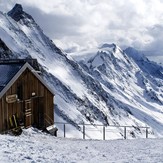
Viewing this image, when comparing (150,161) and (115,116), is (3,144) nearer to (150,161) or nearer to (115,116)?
(150,161)

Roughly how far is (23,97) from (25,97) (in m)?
0.37

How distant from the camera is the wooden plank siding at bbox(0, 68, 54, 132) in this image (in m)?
35.4

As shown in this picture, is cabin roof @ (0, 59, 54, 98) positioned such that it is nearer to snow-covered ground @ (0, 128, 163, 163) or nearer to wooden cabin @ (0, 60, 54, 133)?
wooden cabin @ (0, 60, 54, 133)

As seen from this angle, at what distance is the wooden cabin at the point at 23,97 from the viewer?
35.6 meters

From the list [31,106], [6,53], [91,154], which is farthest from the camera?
[6,53]

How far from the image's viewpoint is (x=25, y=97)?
38.4m

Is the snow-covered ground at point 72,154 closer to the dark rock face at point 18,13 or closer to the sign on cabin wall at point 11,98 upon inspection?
the sign on cabin wall at point 11,98

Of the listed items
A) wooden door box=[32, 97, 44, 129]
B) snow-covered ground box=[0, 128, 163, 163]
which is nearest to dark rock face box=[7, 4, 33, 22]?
wooden door box=[32, 97, 44, 129]

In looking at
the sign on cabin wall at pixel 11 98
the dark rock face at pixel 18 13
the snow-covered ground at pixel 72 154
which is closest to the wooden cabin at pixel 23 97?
the sign on cabin wall at pixel 11 98

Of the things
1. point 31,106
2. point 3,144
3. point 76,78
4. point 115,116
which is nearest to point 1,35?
point 76,78

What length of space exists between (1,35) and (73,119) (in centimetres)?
3869

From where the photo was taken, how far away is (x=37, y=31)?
543ft

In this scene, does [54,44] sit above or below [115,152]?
above

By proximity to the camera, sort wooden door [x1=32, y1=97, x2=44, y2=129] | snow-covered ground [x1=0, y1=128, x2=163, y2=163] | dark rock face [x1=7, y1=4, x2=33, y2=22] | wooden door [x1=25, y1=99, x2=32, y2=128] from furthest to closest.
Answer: dark rock face [x1=7, y1=4, x2=33, y2=22] < wooden door [x1=32, y1=97, x2=44, y2=129] < wooden door [x1=25, y1=99, x2=32, y2=128] < snow-covered ground [x1=0, y1=128, x2=163, y2=163]
